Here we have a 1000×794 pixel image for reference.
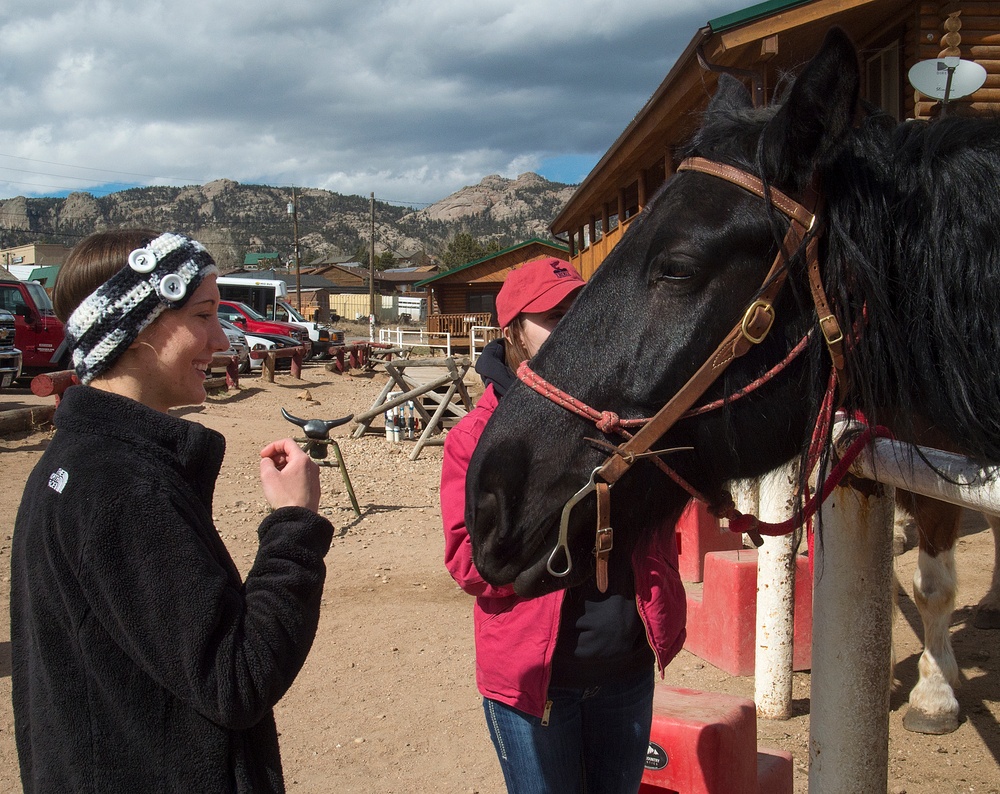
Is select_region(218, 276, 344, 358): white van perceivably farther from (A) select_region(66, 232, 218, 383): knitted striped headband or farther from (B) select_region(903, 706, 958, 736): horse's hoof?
(A) select_region(66, 232, 218, 383): knitted striped headband

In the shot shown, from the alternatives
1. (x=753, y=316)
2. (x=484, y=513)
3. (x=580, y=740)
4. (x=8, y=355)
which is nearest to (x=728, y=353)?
(x=753, y=316)

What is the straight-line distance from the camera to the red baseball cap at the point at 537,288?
88.3 inches

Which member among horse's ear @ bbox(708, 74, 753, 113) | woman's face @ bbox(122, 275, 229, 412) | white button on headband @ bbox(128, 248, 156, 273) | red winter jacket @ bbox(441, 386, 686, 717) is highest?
horse's ear @ bbox(708, 74, 753, 113)

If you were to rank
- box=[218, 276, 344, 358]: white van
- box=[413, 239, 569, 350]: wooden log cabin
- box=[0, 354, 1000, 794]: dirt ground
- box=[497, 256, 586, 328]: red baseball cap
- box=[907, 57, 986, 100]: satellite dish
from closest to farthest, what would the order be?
1. box=[497, 256, 586, 328]: red baseball cap
2. box=[0, 354, 1000, 794]: dirt ground
3. box=[907, 57, 986, 100]: satellite dish
4. box=[218, 276, 344, 358]: white van
5. box=[413, 239, 569, 350]: wooden log cabin


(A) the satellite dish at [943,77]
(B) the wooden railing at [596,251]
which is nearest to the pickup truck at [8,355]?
(B) the wooden railing at [596,251]

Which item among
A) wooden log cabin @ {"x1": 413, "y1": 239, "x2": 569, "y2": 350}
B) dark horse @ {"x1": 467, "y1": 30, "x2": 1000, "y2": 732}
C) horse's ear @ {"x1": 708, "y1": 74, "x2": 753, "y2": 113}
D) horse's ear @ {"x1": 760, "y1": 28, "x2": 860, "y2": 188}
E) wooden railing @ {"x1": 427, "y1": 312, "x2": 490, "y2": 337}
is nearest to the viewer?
horse's ear @ {"x1": 760, "y1": 28, "x2": 860, "y2": 188}

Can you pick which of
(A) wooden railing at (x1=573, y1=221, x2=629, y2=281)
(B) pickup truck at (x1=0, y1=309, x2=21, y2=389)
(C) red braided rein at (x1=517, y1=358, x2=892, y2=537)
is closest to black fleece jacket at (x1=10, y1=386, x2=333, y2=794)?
(C) red braided rein at (x1=517, y1=358, x2=892, y2=537)

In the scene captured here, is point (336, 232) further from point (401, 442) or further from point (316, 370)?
point (401, 442)

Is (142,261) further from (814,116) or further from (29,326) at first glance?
(29,326)

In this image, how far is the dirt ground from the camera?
11.3ft

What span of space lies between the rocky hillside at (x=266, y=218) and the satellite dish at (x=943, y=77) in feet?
363

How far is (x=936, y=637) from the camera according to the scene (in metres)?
3.79

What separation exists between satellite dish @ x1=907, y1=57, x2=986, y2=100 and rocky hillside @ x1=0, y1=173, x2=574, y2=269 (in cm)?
11059

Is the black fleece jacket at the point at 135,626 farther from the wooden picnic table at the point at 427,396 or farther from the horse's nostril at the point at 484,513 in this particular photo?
the wooden picnic table at the point at 427,396
